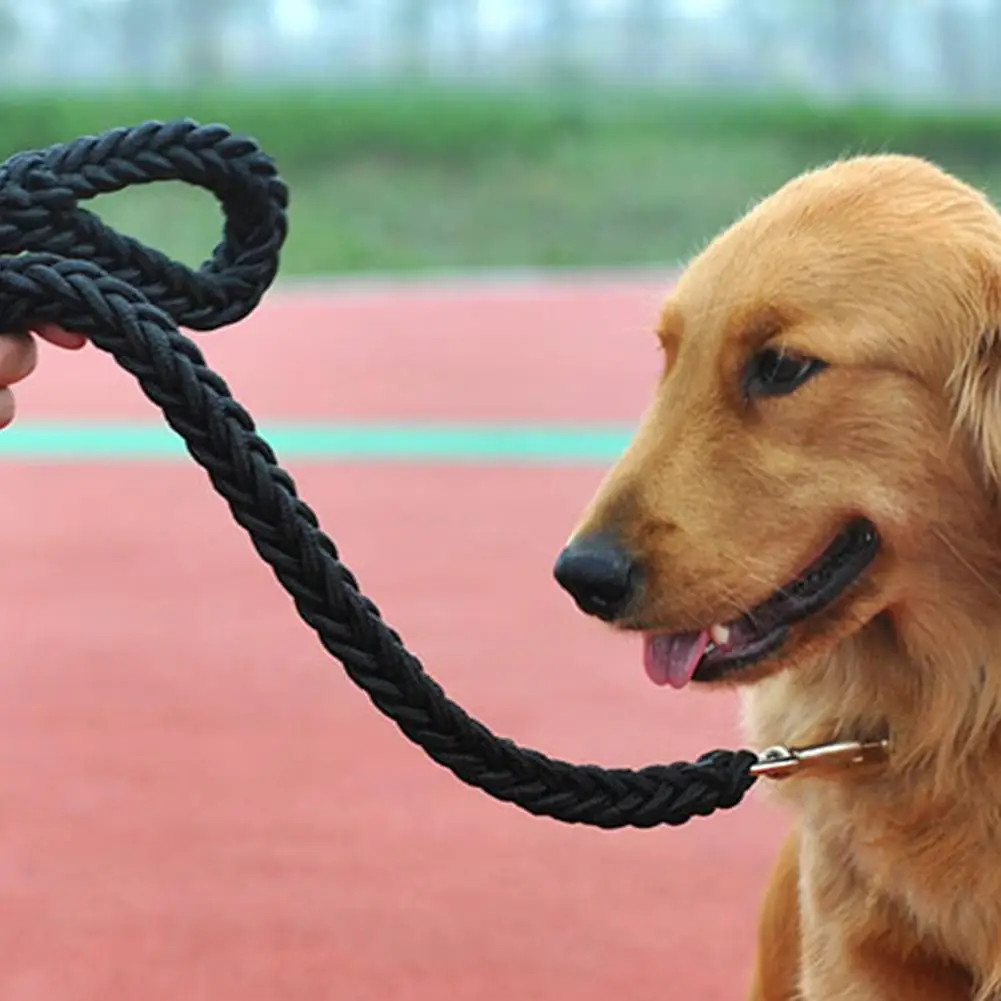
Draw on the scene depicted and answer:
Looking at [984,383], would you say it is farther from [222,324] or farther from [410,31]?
[410,31]

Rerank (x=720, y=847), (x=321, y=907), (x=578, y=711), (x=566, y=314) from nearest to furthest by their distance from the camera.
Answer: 1. (x=321, y=907)
2. (x=720, y=847)
3. (x=578, y=711)
4. (x=566, y=314)

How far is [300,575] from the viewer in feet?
4.43

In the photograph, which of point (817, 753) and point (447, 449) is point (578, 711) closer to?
point (817, 753)

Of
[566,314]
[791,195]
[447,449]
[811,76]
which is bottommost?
[791,195]

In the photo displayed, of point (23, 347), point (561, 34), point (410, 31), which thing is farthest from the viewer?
point (561, 34)

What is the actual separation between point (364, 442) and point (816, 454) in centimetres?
518

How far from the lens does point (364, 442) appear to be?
263 inches

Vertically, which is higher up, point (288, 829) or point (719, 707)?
point (719, 707)

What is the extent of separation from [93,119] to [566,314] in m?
4.06

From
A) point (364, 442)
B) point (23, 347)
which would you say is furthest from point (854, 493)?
point (364, 442)

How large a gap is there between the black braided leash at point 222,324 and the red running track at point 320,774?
21.1 inches

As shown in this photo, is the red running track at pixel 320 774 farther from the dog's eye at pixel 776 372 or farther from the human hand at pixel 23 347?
the human hand at pixel 23 347

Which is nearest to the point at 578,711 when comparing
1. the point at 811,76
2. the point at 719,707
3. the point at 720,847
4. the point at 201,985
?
the point at 719,707

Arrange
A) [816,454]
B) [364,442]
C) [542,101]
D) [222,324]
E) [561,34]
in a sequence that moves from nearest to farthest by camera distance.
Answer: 1. [222,324]
2. [816,454]
3. [364,442]
4. [561,34]
5. [542,101]
